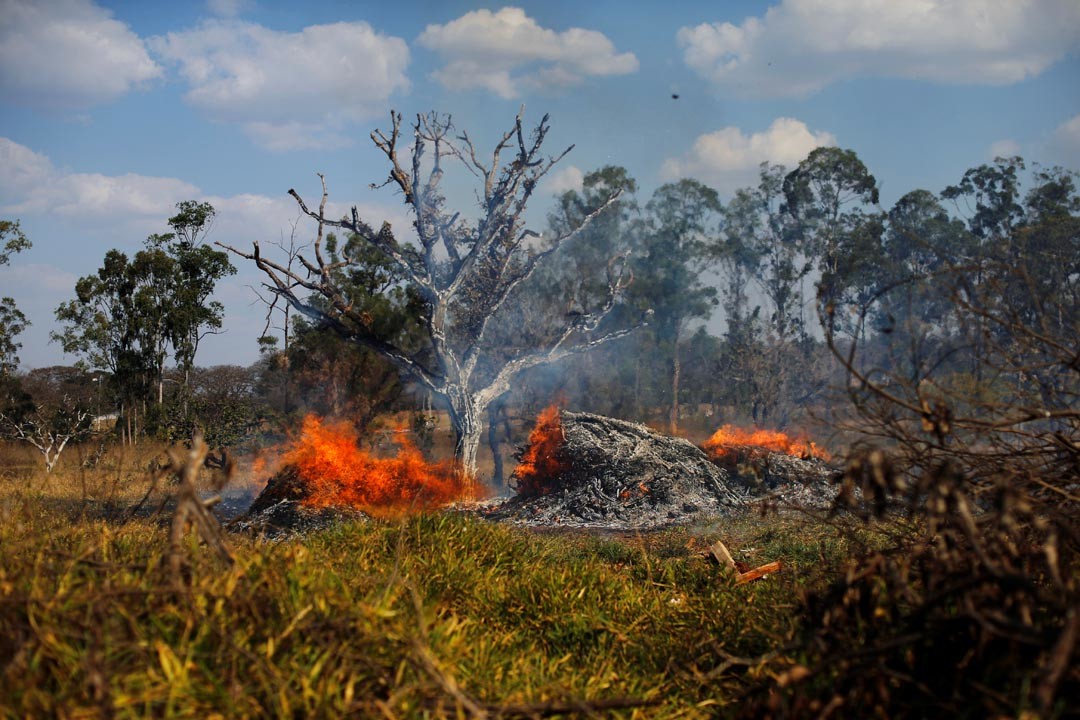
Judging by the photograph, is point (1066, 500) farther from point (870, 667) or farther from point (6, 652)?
point (6, 652)

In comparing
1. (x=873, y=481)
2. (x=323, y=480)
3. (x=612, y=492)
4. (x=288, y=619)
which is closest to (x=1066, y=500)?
(x=873, y=481)

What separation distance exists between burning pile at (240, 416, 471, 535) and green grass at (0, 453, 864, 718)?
8.29 meters

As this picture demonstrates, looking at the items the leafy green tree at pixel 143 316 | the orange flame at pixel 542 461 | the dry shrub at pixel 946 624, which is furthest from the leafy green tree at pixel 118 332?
the dry shrub at pixel 946 624

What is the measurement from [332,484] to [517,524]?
11.5 ft

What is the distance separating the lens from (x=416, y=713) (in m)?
2.80

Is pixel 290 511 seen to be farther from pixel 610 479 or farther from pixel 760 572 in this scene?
pixel 760 572

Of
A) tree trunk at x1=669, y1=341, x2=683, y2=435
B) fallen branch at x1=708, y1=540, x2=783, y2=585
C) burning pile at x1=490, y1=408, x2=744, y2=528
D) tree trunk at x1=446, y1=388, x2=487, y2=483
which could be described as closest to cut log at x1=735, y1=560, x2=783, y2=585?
fallen branch at x1=708, y1=540, x2=783, y2=585

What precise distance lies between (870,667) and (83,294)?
23831 mm

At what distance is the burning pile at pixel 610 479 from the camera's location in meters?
14.9

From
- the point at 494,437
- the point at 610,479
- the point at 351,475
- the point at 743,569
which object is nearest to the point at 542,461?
the point at 610,479

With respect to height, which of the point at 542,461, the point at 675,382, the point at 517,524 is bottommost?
the point at 517,524

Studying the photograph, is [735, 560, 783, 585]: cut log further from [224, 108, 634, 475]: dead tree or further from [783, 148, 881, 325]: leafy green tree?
[783, 148, 881, 325]: leafy green tree

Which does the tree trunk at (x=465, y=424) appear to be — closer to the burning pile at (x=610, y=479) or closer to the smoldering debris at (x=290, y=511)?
the burning pile at (x=610, y=479)

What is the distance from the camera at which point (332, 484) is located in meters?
15.0
